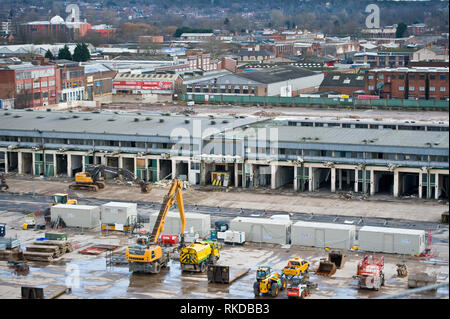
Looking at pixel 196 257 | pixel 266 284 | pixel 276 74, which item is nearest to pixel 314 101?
pixel 276 74

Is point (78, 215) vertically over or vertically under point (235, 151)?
under

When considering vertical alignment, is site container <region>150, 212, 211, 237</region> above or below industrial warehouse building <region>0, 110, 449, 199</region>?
below

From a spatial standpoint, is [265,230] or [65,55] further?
[65,55]

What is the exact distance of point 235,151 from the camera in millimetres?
36062

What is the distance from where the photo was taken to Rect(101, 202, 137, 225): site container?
93.3 ft

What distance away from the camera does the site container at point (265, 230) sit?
25984 mm

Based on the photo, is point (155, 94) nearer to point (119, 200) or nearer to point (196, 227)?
point (119, 200)

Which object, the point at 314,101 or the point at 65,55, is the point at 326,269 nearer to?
the point at 314,101

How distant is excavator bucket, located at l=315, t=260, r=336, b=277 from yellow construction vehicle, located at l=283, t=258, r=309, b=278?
22.4 inches

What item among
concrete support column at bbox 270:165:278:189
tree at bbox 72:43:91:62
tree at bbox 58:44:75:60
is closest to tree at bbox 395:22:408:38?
tree at bbox 72:43:91:62

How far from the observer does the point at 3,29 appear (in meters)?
109

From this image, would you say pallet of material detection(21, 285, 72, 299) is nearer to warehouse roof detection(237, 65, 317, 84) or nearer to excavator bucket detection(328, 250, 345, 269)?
excavator bucket detection(328, 250, 345, 269)

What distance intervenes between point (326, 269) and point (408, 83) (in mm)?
43019

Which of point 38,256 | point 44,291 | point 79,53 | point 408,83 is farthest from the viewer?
point 79,53
